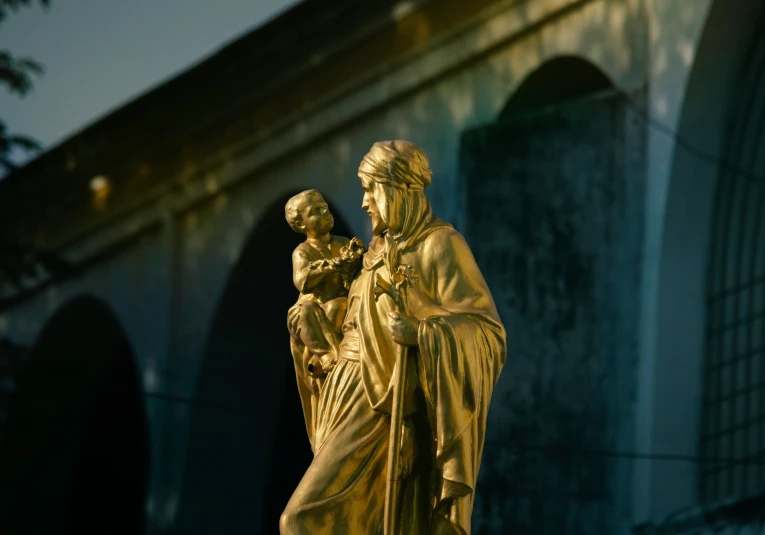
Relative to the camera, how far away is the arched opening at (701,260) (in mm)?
13352

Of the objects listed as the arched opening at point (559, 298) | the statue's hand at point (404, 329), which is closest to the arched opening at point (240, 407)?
the arched opening at point (559, 298)

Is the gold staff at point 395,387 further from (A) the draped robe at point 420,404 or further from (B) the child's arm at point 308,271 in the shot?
(B) the child's arm at point 308,271

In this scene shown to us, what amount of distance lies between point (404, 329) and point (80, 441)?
15.0 m

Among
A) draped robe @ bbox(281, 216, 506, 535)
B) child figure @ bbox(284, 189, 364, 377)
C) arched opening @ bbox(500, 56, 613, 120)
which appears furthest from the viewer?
arched opening @ bbox(500, 56, 613, 120)

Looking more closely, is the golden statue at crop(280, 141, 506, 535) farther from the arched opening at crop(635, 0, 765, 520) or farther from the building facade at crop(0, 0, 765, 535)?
the arched opening at crop(635, 0, 765, 520)

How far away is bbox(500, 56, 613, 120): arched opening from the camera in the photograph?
49.8 feet

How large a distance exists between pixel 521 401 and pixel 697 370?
111 centimetres

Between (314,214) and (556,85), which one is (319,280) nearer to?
(314,214)

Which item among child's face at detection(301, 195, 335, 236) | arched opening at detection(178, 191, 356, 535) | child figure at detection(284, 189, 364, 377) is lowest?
child figure at detection(284, 189, 364, 377)

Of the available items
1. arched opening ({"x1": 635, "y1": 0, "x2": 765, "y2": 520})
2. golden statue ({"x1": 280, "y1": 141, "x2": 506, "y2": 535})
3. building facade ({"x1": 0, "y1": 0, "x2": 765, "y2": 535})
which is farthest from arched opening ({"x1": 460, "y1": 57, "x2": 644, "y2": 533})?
golden statue ({"x1": 280, "y1": 141, "x2": 506, "y2": 535})

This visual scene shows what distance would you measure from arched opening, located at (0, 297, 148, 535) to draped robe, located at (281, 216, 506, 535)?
45.6 feet

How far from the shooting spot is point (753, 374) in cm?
1347

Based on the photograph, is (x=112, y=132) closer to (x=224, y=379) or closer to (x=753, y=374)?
(x=224, y=379)

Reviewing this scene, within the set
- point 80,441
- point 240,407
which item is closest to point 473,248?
point 240,407
